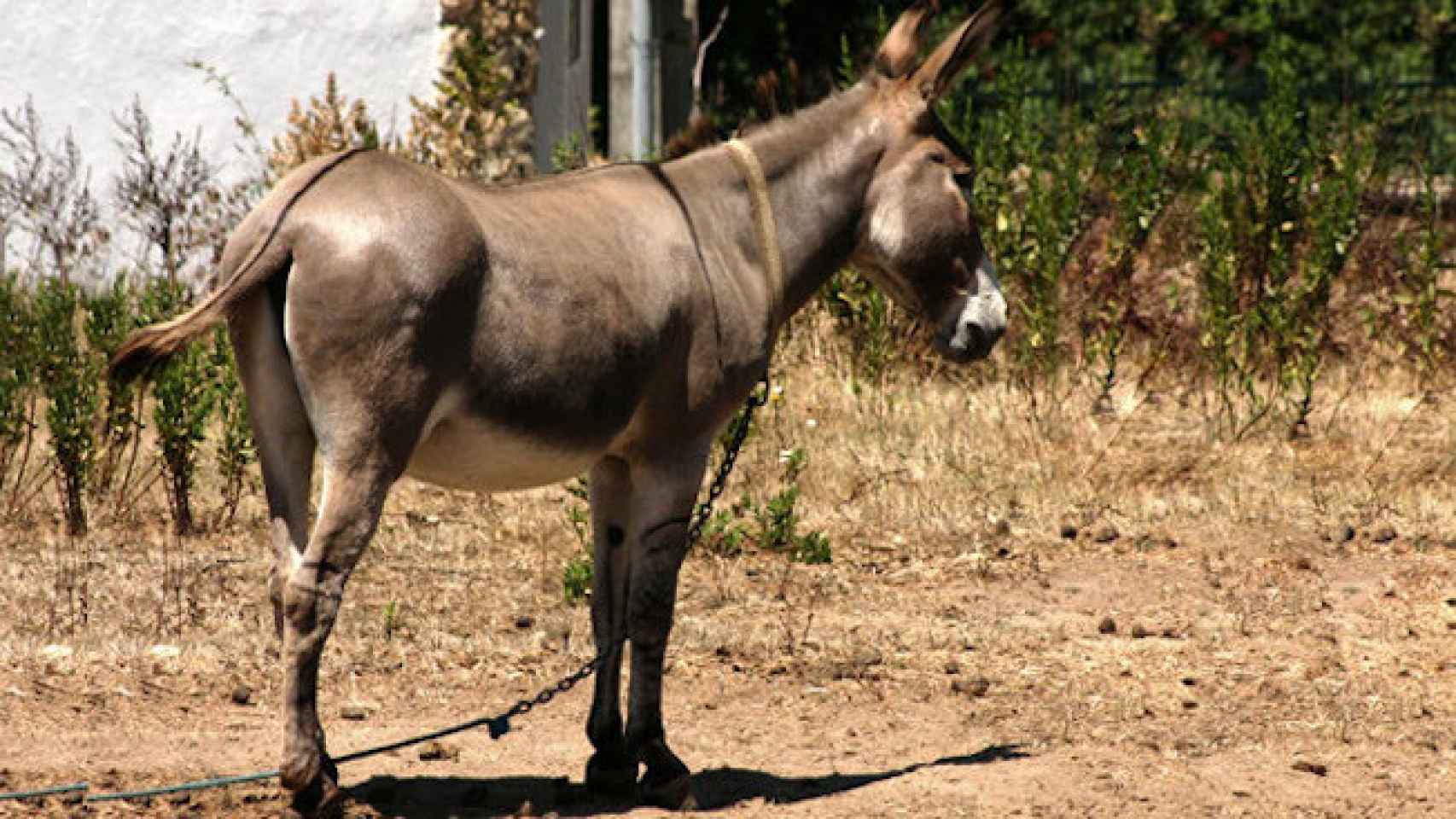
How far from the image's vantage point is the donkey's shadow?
5938mm

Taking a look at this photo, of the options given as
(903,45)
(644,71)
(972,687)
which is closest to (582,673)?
(972,687)

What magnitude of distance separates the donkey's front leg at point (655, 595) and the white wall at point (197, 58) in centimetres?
715

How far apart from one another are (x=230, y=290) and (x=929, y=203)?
2052mm

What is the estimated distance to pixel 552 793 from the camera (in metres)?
6.12

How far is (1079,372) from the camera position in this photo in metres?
11.0

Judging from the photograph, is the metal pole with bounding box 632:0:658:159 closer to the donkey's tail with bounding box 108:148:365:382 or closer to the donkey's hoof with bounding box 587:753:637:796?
the donkey's hoof with bounding box 587:753:637:796

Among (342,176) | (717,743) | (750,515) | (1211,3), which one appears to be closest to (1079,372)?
(750,515)

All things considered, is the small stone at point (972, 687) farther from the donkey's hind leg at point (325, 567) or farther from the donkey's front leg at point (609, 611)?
the donkey's hind leg at point (325, 567)

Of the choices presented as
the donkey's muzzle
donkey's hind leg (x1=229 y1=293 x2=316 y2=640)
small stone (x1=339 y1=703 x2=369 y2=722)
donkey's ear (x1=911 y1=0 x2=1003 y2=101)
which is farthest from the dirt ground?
donkey's ear (x1=911 y1=0 x2=1003 y2=101)

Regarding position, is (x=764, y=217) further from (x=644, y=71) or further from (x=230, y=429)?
(x=644, y=71)

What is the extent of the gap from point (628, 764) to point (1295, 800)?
185 centimetres

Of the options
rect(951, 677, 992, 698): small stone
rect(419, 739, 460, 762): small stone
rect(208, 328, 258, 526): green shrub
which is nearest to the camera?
rect(419, 739, 460, 762): small stone

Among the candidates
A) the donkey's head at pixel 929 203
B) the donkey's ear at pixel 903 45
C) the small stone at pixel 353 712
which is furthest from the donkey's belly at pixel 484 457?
the small stone at pixel 353 712

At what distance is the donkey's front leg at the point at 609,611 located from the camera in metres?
6.00
